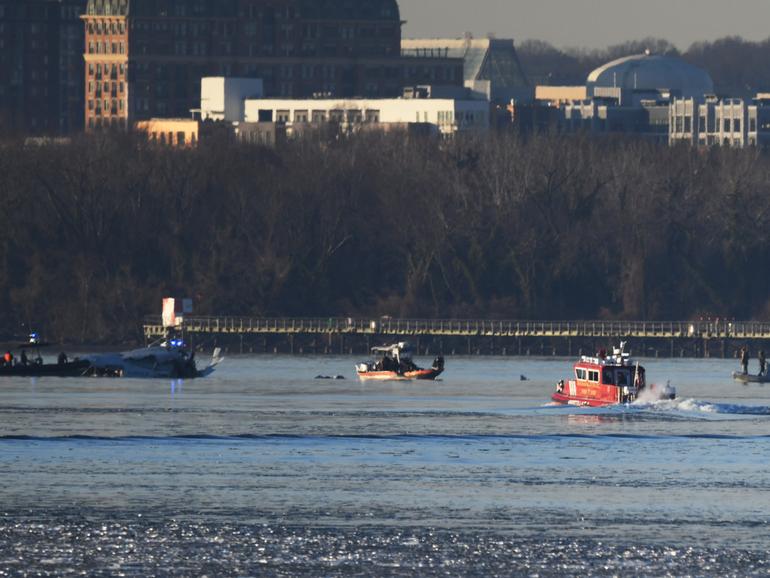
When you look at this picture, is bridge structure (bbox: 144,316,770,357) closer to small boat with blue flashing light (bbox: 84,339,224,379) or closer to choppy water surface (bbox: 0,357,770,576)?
small boat with blue flashing light (bbox: 84,339,224,379)

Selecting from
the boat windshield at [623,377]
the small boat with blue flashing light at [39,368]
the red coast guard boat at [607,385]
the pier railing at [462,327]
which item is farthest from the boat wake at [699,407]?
the pier railing at [462,327]

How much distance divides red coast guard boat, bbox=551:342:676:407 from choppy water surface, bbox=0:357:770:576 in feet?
4.77

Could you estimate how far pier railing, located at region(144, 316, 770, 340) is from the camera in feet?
599

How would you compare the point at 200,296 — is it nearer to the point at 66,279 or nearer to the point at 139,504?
the point at 66,279

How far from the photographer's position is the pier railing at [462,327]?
599 ft

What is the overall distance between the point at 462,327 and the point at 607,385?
62777 millimetres

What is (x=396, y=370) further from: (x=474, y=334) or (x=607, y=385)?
(x=474, y=334)

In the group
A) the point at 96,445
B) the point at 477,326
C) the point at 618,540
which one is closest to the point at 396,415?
the point at 96,445

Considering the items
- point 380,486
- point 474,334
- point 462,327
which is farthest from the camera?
point 462,327

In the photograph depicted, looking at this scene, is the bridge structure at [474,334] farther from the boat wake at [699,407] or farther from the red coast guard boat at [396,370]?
the boat wake at [699,407]

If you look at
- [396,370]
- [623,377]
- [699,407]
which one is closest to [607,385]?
[623,377]

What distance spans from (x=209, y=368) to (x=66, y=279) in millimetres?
44889

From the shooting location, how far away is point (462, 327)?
614ft

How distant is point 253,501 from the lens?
8388cm
